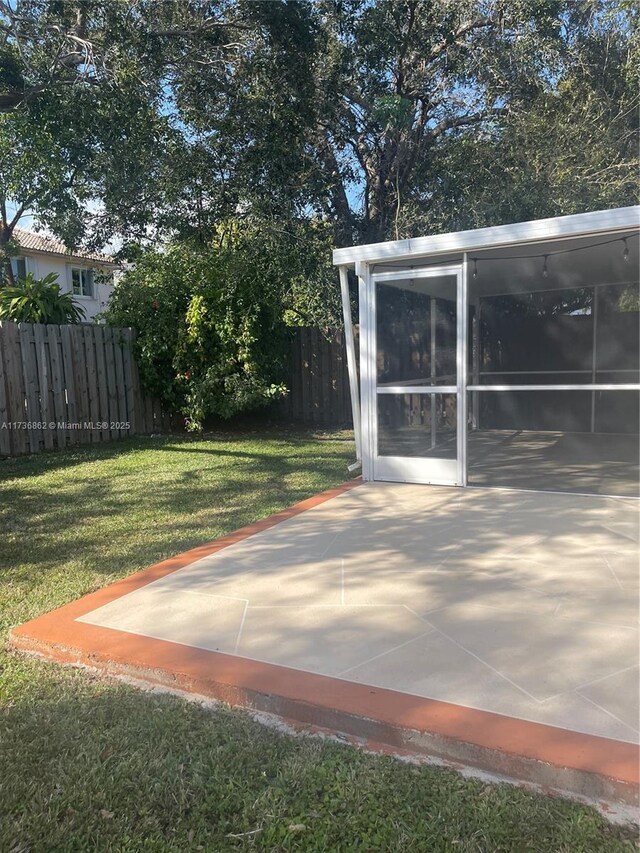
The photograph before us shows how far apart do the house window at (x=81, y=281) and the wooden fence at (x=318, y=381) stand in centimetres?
1728

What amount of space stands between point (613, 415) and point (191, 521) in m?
8.40

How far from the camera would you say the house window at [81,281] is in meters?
26.0

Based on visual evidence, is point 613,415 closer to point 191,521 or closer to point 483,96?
point 483,96

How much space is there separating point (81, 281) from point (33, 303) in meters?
18.4

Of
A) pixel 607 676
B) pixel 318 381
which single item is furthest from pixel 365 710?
pixel 318 381

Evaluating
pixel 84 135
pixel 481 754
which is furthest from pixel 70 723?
pixel 84 135

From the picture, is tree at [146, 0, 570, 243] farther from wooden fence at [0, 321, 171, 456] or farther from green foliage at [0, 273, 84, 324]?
wooden fence at [0, 321, 171, 456]

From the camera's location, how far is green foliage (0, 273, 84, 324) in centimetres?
955

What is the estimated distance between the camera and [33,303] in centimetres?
958

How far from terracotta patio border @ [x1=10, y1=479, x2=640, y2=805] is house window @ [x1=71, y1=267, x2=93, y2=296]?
2504 centimetres

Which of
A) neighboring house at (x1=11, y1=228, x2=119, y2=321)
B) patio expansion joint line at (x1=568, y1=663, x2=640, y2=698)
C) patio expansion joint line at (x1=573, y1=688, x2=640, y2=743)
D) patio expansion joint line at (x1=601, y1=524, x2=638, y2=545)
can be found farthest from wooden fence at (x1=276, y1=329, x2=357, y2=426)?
neighboring house at (x1=11, y1=228, x2=119, y2=321)

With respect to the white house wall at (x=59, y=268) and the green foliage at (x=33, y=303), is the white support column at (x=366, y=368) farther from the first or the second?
the white house wall at (x=59, y=268)

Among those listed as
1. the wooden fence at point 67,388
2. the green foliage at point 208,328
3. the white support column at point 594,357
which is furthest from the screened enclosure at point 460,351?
the wooden fence at point 67,388

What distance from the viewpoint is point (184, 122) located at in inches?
402
